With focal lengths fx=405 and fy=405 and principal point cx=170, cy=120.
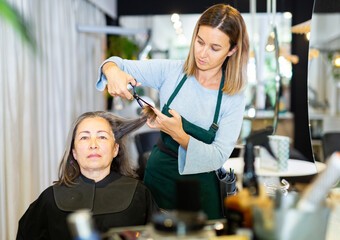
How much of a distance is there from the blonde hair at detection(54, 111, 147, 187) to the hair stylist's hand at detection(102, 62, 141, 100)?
0.21m

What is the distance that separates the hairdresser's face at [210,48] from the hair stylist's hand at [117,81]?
262mm

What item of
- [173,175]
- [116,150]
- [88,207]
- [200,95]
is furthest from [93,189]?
[200,95]

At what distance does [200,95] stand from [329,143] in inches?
22.7

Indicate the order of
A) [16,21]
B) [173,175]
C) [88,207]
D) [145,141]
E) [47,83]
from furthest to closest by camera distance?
1. [47,83]
2. [145,141]
3. [173,175]
4. [88,207]
5. [16,21]

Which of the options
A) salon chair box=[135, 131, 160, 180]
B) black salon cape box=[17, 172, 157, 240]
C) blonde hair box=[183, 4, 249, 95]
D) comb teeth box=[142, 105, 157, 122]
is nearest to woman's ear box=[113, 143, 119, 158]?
black salon cape box=[17, 172, 157, 240]

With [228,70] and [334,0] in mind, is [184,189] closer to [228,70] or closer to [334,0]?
[228,70]

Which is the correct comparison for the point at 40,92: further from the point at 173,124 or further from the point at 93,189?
the point at 173,124

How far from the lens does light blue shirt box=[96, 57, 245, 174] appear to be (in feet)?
4.76

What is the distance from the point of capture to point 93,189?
154cm

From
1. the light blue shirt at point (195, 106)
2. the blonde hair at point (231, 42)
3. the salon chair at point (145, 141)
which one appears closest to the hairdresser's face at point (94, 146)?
the light blue shirt at point (195, 106)

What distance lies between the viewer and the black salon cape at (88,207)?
145 cm

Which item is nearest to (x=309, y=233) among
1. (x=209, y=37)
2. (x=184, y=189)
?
(x=184, y=189)

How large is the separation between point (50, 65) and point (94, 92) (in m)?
1.38

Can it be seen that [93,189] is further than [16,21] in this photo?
Yes
